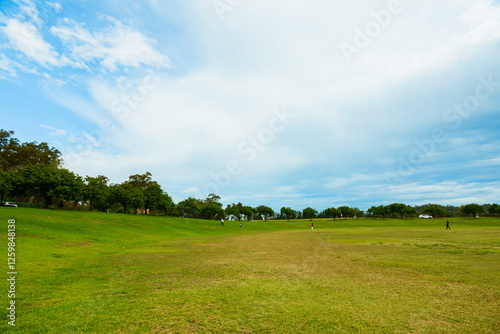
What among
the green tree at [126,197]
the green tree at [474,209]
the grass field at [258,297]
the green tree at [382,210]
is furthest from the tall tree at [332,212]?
the grass field at [258,297]

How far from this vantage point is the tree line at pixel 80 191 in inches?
2482

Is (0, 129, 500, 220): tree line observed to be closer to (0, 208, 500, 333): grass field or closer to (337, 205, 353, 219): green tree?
(337, 205, 353, 219): green tree

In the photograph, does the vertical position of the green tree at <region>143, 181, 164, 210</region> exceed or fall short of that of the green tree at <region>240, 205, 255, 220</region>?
it exceeds it

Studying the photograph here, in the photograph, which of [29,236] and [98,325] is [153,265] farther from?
[29,236]

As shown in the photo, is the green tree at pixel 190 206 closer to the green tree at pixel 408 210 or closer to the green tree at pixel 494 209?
the green tree at pixel 408 210

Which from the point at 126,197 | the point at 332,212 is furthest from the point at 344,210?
the point at 126,197

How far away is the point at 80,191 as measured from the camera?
66.7 metres

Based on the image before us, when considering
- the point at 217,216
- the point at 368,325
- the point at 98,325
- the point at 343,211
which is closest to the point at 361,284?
the point at 368,325

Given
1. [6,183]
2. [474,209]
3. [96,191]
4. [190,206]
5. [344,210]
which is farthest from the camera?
[344,210]

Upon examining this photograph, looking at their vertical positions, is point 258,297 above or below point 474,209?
below

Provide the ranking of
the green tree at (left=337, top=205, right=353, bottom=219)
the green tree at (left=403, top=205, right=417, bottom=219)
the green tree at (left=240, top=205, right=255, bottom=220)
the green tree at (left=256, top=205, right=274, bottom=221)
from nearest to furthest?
1. the green tree at (left=240, top=205, right=255, bottom=220)
2. the green tree at (left=403, top=205, right=417, bottom=219)
3. the green tree at (left=256, top=205, right=274, bottom=221)
4. the green tree at (left=337, top=205, right=353, bottom=219)

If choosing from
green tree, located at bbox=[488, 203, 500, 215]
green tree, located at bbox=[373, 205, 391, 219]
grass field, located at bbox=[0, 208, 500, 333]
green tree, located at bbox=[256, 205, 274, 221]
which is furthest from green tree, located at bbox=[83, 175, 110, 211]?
green tree, located at bbox=[488, 203, 500, 215]

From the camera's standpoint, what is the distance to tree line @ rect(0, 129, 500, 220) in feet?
207

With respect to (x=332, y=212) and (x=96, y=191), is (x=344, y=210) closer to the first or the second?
(x=332, y=212)
